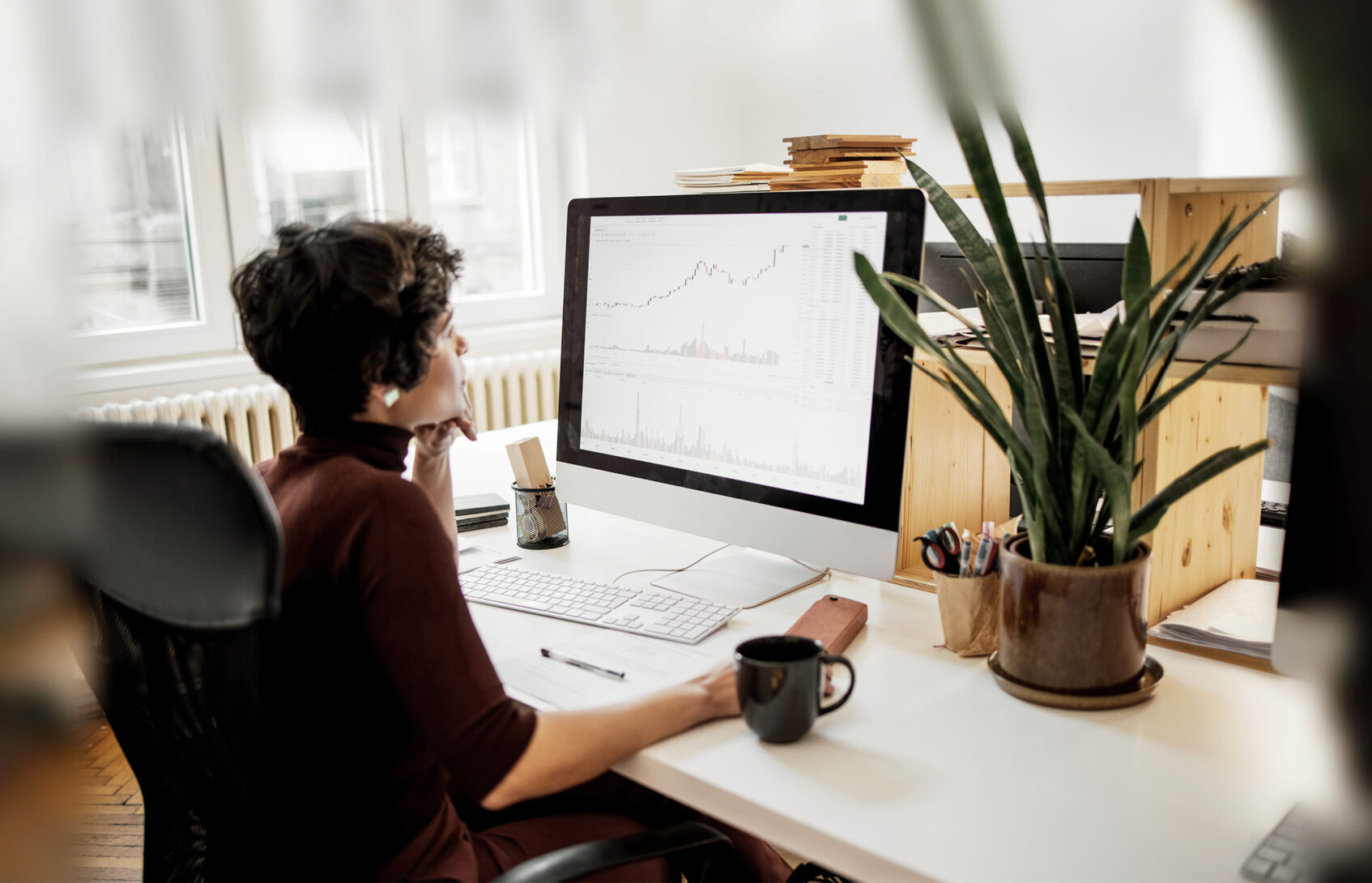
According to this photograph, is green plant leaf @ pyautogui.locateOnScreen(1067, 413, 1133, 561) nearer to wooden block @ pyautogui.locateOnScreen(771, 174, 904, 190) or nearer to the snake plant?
the snake plant

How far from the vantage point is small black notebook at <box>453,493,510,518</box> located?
5.68 ft

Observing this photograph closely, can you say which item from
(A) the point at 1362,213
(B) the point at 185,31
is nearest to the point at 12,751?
(A) the point at 1362,213

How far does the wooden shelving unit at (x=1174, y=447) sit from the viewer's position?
1.20 m

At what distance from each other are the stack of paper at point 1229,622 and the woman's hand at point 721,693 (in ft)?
1.70

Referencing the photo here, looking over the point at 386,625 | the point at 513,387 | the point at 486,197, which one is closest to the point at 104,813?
the point at 386,625

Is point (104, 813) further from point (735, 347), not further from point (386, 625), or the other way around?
point (735, 347)

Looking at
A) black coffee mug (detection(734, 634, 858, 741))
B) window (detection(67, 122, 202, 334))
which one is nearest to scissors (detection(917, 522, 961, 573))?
black coffee mug (detection(734, 634, 858, 741))

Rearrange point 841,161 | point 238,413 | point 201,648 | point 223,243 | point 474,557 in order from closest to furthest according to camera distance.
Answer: point 201,648, point 474,557, point 841,161, point 238,413, point 223,243

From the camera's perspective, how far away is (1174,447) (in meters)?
1.25

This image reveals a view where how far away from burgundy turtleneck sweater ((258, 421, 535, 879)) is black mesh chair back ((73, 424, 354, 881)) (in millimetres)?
47

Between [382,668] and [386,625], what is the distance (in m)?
0.05

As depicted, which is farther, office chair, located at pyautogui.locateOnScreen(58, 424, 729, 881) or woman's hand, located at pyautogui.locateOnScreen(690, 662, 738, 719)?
woman's hand, located at pyautogui.locateOnScreen(690, 662, 738, 719)

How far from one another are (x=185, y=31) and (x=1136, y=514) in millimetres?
2759

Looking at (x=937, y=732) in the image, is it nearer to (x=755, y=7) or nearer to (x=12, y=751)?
(x=12, y=751)
